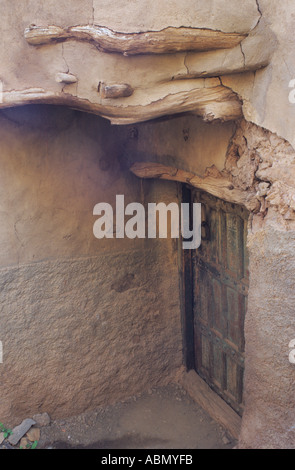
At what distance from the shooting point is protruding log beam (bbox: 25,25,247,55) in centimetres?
235

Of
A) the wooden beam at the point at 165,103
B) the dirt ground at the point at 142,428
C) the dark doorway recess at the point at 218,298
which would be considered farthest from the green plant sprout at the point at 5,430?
the wooden beam at the point at 165,103

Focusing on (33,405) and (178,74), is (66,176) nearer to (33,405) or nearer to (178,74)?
(178,74)

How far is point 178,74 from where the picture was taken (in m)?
2.51

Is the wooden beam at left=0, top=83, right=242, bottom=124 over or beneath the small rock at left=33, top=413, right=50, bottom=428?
over

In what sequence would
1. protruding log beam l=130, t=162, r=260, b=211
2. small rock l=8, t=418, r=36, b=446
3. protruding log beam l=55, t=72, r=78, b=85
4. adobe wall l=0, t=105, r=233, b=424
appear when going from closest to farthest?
protruding log beam l=55, t=72, r=78, b=85 < protruding log beam l=130, t=162, r=260, b=211 < adobe wall l=0, t=105, r=233, b=424 < small rock l=8, t=418, r=36, b=446

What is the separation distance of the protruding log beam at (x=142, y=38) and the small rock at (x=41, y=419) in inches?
110

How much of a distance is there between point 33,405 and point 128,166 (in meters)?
2.08

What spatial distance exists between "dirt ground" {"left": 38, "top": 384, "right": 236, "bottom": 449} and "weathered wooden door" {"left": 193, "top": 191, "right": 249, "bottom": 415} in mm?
294

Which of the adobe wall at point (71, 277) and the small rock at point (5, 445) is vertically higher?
the adobe wall at point (71, 277)

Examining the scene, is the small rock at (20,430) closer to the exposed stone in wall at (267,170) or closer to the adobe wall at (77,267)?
the adobe wall at (77,267)

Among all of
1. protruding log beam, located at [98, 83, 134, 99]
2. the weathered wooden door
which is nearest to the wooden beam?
protruding log beam, located at [98, 83, 134, 99]

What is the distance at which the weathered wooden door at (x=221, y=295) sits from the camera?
3461mm

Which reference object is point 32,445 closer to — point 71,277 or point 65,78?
point 71,277

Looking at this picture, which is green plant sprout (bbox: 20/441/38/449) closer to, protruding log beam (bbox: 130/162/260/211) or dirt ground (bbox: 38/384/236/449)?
dirt ground (bbox: 38/384/236/449)
